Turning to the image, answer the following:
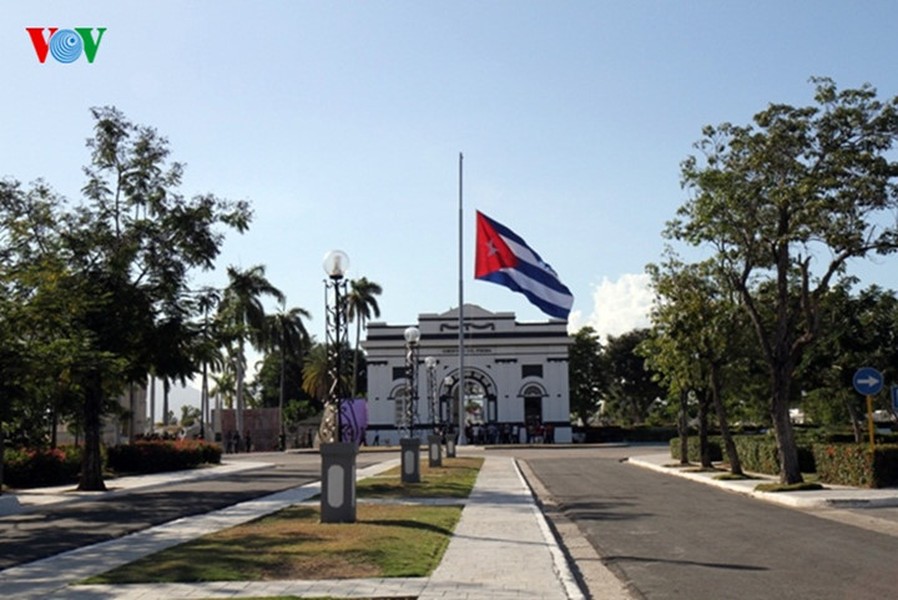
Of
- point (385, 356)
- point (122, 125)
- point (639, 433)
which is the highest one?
point (122, 125)

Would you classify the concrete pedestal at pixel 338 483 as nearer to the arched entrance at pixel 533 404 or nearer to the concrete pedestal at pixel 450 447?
the concrete pedestal at pixel 450 447

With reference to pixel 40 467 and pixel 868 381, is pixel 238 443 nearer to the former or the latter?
pixel 40 467

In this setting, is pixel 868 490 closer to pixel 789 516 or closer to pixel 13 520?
pixel 789 516

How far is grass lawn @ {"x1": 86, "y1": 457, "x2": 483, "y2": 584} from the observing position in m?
10.8

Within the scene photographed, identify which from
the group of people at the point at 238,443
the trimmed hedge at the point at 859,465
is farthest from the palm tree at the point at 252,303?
the trimmed hedge at the point at 859,465

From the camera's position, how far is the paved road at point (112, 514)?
1459 cm

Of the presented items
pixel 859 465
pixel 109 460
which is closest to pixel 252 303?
pixel 109 460

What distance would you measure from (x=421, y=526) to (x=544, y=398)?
5832 centimetres

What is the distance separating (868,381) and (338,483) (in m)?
13.7

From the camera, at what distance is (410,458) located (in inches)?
1011

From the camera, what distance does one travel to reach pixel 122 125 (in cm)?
2845

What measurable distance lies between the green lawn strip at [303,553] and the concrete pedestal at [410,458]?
8.75m

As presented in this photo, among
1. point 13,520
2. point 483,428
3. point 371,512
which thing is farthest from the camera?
point 483,428

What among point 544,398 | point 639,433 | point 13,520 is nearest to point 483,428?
point 544,398
